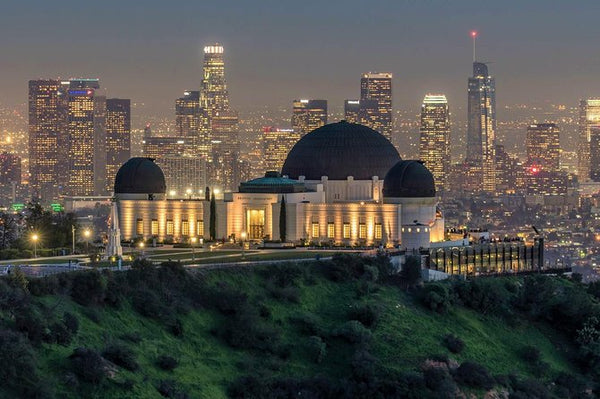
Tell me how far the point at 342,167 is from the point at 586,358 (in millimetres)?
35778

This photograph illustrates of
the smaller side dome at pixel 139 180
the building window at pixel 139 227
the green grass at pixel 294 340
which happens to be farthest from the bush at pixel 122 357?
the smaller side dome at pixel 139 180

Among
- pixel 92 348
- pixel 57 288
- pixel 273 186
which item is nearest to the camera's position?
pixel 92 348

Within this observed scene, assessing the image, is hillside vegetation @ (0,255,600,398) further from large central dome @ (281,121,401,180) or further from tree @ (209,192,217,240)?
large central dome @ (281,121,401,180)

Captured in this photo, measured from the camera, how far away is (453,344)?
3157 inches

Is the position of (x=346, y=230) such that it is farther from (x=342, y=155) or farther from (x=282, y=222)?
(x=342, y=155)

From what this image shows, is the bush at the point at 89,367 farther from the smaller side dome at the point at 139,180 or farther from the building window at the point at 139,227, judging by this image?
the smaller side dome at the point at 139,180

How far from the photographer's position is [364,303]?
3290 inches

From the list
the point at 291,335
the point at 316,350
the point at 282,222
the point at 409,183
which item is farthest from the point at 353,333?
the point at 282,222

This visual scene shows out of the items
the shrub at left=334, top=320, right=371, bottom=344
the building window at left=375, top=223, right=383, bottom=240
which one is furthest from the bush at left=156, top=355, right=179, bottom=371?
the building window at left=375, top=223, right=383, bottom=240

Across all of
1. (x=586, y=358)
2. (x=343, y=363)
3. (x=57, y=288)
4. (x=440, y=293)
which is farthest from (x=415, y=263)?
(x=57, y=288)

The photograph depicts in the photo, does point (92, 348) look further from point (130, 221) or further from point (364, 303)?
point (130, 221)

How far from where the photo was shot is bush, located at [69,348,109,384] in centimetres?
6278

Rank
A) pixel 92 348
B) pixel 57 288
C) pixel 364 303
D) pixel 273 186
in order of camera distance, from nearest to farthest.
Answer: pixel 92 348
pixel 57 288
pixel 364 303
pixel 273 186

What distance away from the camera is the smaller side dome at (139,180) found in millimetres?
118000
